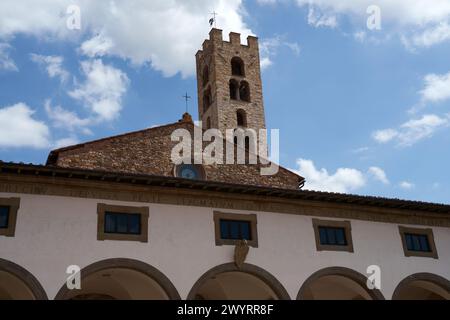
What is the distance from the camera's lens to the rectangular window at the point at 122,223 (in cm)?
1570

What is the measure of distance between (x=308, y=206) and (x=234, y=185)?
314cm


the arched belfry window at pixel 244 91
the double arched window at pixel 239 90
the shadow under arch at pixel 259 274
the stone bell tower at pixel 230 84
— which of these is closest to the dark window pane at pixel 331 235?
the shadow under arch at pixel 259 274

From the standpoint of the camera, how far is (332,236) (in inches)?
734

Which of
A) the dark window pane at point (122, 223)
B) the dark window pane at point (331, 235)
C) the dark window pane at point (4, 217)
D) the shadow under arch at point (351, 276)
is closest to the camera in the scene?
the dark window pane at point (4, 217)

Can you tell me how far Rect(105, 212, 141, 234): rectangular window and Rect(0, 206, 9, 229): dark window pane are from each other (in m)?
2.77

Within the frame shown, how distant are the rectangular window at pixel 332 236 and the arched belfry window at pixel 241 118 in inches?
785

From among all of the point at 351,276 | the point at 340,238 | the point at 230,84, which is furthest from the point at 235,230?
the point at 230,84

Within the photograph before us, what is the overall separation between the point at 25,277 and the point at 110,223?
9.29 feet

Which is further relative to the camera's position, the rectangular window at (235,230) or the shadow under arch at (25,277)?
the rectangular window at (235,230)

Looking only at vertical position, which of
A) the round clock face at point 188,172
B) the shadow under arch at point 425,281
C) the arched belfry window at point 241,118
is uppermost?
the arched belfry window at point 241,118

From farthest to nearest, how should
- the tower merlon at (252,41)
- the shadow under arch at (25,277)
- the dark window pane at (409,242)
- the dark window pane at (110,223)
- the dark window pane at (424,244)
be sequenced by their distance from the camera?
1. the tower merlon at (252,41)
2. the dark window pane at (424,244)
3. the dark window pane at (409,242)
4. the dark window pane at (110,223)
5. the shadow under arch at (25,277)

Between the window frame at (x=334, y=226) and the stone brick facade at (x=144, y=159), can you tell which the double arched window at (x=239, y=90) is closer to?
the stone brick facade at (x=144, y=159)

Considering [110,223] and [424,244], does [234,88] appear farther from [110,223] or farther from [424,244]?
[110,223]
